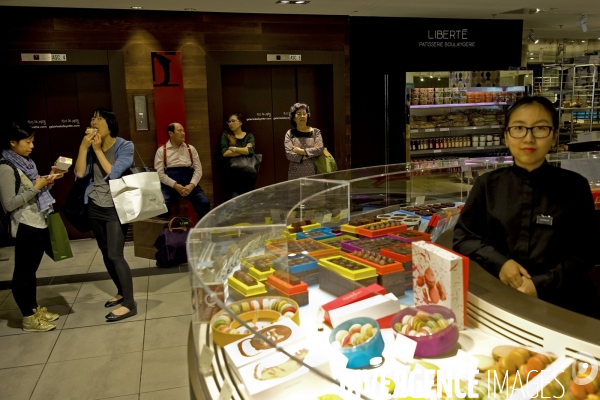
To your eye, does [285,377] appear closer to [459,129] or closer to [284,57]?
[284,57]

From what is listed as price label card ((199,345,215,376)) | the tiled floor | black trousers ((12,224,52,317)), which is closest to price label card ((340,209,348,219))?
the tiled floor

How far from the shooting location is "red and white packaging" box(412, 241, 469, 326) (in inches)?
64.0

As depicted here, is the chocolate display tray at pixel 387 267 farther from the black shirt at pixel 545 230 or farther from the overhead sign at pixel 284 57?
the overhead sign at pixel 284 57

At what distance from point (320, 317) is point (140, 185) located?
256 cm

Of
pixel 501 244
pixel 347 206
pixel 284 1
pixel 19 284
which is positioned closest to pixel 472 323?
pixel 501 244

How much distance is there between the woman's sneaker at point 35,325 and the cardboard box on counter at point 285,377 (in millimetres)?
3151

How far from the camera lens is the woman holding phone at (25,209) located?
12.3ft

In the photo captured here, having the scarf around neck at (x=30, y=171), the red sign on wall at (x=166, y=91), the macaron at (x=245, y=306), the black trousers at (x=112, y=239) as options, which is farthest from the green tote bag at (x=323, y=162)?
the macaron at (x=245, y=306)

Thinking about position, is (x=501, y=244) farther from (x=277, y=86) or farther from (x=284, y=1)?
(x=277, y=86)

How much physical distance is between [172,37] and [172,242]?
2.95 metres

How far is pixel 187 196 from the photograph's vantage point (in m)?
5.99

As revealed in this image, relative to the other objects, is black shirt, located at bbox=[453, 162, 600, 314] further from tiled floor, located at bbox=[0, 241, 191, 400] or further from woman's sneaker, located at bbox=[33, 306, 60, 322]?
woman's sneaker, located at bbox=[33, 306, 60, 322]

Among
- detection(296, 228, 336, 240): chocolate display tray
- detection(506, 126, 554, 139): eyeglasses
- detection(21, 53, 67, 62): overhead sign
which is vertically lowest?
detection(296, 228, 336, 240): chocolate display tray

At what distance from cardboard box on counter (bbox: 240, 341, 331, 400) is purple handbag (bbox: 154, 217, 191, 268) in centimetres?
404
